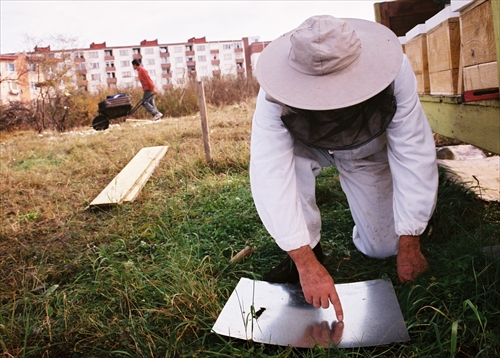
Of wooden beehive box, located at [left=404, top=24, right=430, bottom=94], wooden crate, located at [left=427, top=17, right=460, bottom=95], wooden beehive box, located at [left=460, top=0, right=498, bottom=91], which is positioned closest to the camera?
wooden beehive box, located at [left=460, top=0, right=498, bottom=91]

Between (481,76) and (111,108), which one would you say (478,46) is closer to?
(481,76)

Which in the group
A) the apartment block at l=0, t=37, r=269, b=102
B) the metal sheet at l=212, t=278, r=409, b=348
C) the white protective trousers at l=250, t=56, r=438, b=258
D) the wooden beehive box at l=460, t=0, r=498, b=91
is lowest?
the metal sheet at l=212, t=278, r=409, b=348

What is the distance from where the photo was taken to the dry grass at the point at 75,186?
313 cm

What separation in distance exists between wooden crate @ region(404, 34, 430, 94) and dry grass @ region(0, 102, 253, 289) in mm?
1892

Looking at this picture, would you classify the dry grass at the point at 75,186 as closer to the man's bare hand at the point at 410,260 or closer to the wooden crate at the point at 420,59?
the man's bare hand at the point at 410,260

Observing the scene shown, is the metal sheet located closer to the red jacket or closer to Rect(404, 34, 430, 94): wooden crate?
Rect(404, 34, 430, 94): wooden crate

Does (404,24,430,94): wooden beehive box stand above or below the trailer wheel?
above

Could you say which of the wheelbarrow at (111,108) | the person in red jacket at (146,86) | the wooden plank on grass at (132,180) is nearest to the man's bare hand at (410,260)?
the wooden plank on grass at (132,180)

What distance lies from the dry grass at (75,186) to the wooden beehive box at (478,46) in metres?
2.22

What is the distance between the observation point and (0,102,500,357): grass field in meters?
1.69

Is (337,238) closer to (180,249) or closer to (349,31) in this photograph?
(180,249)

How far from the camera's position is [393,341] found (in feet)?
5.26

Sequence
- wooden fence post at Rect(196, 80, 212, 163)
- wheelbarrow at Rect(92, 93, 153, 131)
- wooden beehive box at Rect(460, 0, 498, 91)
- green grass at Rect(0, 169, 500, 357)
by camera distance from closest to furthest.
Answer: green grass at Rect(0, 169, 500, 357) → wooden beehive box at Rect(460, 0, 498, 91) → wooden fence post at Rect(196, 80, 212, 163) → wheelbarrow at Rect(92, 93, 153, 131)

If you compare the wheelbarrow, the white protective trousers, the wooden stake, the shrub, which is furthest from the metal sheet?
the shrub
